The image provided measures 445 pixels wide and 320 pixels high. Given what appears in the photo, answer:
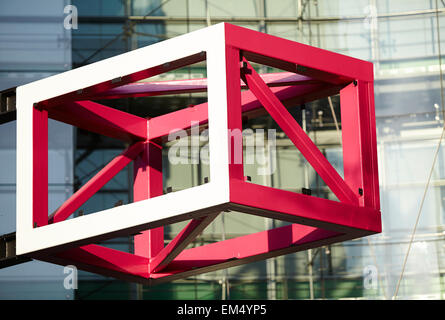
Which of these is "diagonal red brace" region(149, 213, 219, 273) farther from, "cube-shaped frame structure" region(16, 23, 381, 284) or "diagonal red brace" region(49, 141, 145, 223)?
"diagonal red brace" region(49, 141, 145, 223)

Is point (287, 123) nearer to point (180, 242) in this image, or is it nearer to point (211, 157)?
point (211, 157)

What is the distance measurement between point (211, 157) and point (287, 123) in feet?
3.11

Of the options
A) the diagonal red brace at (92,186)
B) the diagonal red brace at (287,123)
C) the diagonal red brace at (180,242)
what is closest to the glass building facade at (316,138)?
the diagonal red brace at (92,186)

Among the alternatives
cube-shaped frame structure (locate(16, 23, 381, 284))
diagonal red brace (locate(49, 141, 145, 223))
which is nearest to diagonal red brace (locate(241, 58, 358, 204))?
cube-shaped frame structure (locate(16, 23, 381, 284))

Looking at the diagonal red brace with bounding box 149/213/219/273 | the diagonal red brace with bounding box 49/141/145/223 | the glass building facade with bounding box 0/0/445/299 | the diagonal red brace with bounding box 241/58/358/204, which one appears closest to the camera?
the diagonal red brace with bounding box 241/58/358/204

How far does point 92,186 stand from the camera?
11.6 meters

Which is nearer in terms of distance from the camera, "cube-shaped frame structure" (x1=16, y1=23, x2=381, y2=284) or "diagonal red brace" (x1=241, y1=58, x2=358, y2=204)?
"cube-shaped frame structure" (x1=16, y1=23, x2=381, y2=284)

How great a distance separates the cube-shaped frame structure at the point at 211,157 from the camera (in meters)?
9.24

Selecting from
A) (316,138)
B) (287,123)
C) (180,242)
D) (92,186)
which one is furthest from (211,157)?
(316,138)

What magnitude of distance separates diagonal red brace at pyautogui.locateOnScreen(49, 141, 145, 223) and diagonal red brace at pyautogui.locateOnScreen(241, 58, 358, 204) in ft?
8.92

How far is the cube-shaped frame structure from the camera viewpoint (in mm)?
9242

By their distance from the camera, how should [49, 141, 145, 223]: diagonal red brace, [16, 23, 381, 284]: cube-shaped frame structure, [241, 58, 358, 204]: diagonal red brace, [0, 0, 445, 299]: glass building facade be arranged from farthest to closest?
[0, 0, 445, 299]: glass building facade < [49, 141, 145, 223]: diagonal red brace < [241, 58, 358, 204]: diagonal red brace < [16, 23, 381, 284]: cube-shaped frame structure

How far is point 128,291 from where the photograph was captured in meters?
17.8

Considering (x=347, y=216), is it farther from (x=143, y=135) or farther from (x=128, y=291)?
(x=128, y=291)
